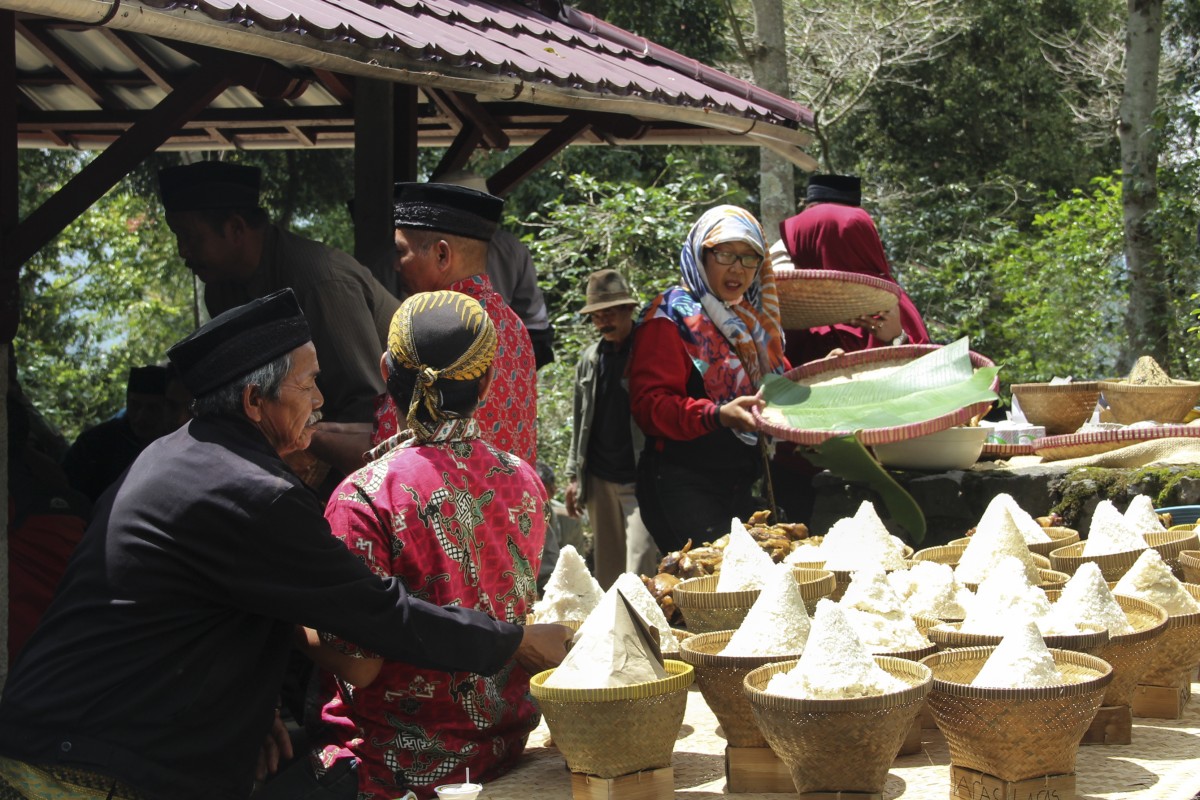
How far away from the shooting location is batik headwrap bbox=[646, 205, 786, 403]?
14.3ft

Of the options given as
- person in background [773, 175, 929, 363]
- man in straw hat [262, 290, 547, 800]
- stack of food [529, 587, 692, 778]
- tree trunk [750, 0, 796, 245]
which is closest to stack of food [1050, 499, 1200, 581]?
stack of food [529, 587, 692, 778]

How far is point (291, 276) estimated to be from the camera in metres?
3.45

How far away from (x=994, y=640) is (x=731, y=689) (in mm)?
492

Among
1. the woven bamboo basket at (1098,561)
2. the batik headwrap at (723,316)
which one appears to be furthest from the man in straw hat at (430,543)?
the batik headwrap at (723,316)

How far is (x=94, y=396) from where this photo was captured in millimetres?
14000

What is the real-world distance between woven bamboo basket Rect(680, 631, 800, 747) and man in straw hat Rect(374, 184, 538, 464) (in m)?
1.26

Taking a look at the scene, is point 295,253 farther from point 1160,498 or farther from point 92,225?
point 92,225

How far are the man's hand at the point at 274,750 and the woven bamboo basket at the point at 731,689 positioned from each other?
71 cm

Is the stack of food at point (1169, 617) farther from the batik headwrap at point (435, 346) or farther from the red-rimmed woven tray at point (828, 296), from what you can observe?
the red-rimmed woven tray at point (828, 296)

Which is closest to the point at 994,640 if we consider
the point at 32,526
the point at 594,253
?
the point at 32,526

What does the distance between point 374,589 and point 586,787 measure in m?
0.48

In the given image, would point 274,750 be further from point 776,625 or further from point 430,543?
point 776,625

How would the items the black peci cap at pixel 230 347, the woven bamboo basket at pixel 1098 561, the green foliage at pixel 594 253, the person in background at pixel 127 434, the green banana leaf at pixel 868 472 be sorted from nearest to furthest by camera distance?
the black peci cap at pixel 230 347
the woven bamboo basket at pixel 1098 561
the green banana leaf at pixel 868 472
the person in background at pixel 127 434
the green foliage at pixel 594 253

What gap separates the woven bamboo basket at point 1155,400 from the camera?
5086mm
